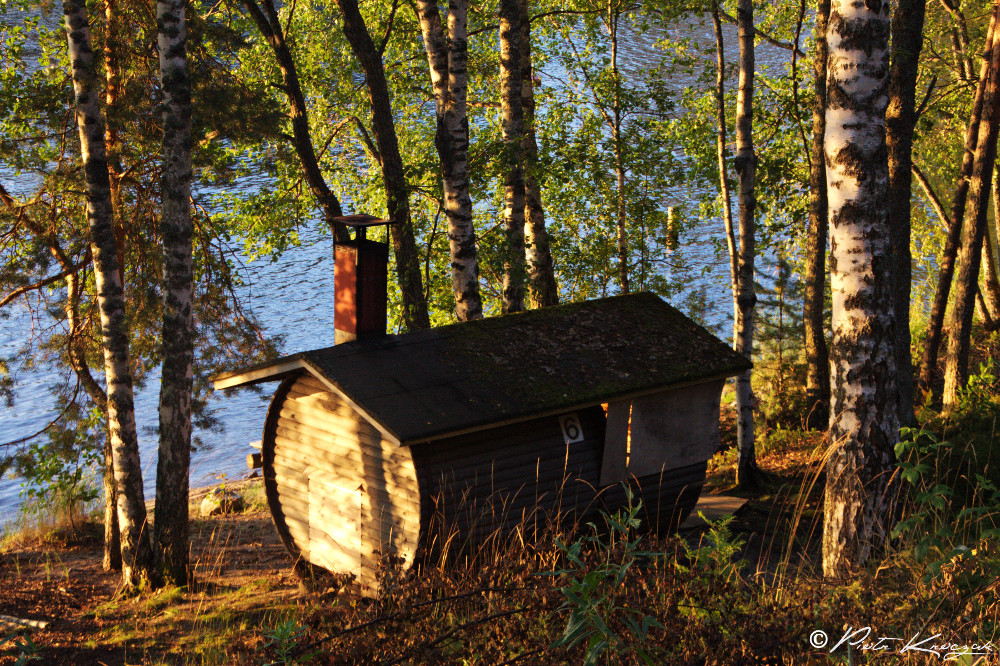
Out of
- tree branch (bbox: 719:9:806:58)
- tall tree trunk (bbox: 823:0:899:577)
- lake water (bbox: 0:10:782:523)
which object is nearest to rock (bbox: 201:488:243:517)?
lake water (bbox: 0:10:782:523)

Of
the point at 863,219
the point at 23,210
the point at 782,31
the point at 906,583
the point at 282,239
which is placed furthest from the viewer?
the point at 782,31

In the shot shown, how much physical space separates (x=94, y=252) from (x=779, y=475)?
32.0 feet

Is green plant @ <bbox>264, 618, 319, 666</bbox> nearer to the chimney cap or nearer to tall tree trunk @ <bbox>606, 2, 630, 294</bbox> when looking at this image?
the chimney cap

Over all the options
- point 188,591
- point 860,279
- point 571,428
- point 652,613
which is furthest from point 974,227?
point 188,591

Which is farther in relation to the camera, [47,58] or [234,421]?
[234,421]

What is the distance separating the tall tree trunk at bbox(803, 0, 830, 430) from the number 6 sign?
6.53m

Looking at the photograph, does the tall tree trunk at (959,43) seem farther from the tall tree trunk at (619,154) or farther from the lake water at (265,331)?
the tall tree trunk at (619,154)

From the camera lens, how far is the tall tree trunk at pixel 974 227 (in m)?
11.5

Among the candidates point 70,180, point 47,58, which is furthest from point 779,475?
point 47,58

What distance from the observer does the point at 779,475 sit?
12.2m

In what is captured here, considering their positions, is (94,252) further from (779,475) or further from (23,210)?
(779,475)

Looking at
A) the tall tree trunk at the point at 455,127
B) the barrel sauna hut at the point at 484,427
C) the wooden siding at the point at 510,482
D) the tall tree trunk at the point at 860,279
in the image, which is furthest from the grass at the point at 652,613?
the tall tree trunk at the point at 455,127

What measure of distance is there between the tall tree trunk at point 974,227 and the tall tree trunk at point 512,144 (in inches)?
250

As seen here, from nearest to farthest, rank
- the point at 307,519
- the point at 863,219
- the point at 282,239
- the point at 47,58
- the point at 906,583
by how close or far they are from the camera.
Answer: the point at 906,583, the point at 863,219, the point at 307,519, the point at 47,58, the point at 282,239
